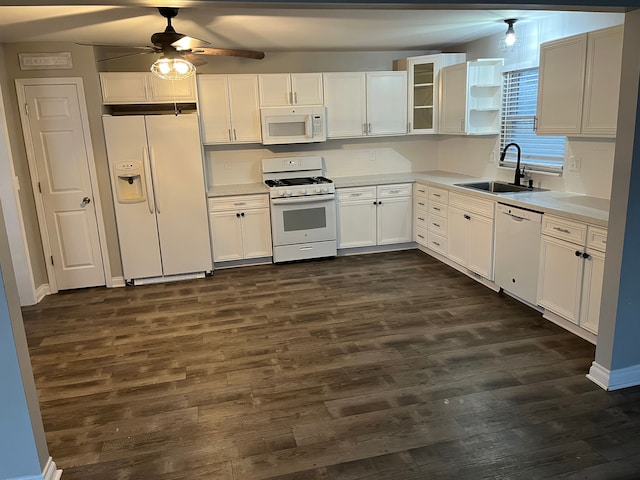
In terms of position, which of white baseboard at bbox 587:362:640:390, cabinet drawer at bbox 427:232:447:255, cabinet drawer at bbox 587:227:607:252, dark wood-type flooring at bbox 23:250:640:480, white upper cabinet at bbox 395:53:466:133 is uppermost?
white upper cabinet at bbox 395:53:466:133

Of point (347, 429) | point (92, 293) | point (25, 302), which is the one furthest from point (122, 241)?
point (347, 429)

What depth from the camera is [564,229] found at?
334 cm

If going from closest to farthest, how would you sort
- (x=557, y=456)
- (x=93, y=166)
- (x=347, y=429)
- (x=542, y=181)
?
(x=557, y=456) < (x=347, y=429) < (x=542, y=181) < (x=93, y=166)

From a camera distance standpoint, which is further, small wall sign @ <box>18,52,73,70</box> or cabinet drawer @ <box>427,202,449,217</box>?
cabinet drawer @ <box>427,202,449,217</box>

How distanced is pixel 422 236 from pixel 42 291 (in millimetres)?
4148

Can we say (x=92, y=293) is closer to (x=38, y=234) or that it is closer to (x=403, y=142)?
(x=38, y=234)

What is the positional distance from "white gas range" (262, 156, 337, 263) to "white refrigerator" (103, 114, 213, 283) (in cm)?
79

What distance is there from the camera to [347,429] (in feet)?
8.14

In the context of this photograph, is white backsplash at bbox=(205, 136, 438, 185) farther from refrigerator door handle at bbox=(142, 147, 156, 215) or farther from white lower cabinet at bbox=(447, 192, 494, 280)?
white lower cabinet at bbox=(447, 192, 494, 280)

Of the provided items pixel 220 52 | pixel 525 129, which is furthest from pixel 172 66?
pixel 525 129

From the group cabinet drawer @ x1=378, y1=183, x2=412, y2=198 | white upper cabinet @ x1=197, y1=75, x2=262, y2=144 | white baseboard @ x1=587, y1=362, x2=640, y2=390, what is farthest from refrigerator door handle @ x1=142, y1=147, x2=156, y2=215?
white baseboard @ x1=587, y1=362, x2=640, y2=390

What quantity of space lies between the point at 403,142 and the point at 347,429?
14.5 ft

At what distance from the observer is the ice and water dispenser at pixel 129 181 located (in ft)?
15.4

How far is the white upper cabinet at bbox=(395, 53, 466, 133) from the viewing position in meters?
5.39
